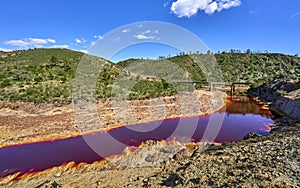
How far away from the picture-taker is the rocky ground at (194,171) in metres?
7.40

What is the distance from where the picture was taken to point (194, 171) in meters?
8.75

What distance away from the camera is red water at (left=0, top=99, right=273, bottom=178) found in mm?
13430

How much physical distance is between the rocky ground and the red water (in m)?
1.34

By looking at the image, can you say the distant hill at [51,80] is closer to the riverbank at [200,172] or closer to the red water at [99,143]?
the red water at [99,143]

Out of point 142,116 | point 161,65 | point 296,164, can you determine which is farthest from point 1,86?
point 161,65

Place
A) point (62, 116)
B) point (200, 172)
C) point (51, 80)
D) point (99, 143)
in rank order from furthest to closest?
1. point (51, 80)
2. point (62, 116)
3. point (99, 143)
4. point (200, 172)

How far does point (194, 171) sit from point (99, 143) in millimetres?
10019

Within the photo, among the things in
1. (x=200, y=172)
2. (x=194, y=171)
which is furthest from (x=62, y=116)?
(x=200, y=172)

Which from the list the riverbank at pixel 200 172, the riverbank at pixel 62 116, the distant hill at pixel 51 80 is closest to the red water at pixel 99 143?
the riverbank at pixel 62 116

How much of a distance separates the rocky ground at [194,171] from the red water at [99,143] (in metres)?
1.34

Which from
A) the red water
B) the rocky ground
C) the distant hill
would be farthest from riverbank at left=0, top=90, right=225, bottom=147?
the rocky ground

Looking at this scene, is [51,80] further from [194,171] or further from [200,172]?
[200,172]

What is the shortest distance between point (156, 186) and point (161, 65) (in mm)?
78345

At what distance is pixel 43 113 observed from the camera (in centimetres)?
2392
